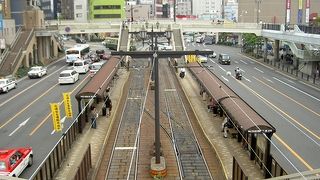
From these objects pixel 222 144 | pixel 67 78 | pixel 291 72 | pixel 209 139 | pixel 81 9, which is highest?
pixel 81 9

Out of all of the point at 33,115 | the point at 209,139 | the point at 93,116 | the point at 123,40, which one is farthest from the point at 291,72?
the point at 33,115

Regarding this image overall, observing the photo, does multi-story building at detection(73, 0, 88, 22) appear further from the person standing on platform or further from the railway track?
the person standing on platform

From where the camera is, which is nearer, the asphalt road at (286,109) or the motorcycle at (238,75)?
the asphalt road at (286,109)

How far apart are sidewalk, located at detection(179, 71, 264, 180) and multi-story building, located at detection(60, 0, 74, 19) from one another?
13370 cm

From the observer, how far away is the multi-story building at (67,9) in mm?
162250

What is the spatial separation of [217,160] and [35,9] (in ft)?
183

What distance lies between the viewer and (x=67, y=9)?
167000mm

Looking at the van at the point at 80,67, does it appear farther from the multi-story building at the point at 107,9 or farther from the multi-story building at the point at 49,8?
the multi-story building at the point at 49,8

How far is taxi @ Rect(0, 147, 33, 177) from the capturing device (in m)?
18.6

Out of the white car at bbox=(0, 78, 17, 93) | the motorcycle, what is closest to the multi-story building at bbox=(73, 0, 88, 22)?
the motorcycle

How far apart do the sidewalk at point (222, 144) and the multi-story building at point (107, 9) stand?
11109 cm

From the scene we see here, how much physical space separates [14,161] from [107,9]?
423 ft

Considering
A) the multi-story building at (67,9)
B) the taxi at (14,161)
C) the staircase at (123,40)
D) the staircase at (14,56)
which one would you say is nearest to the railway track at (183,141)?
the taxi at (14,161)

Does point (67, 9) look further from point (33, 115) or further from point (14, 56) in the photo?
point (33, 115)
